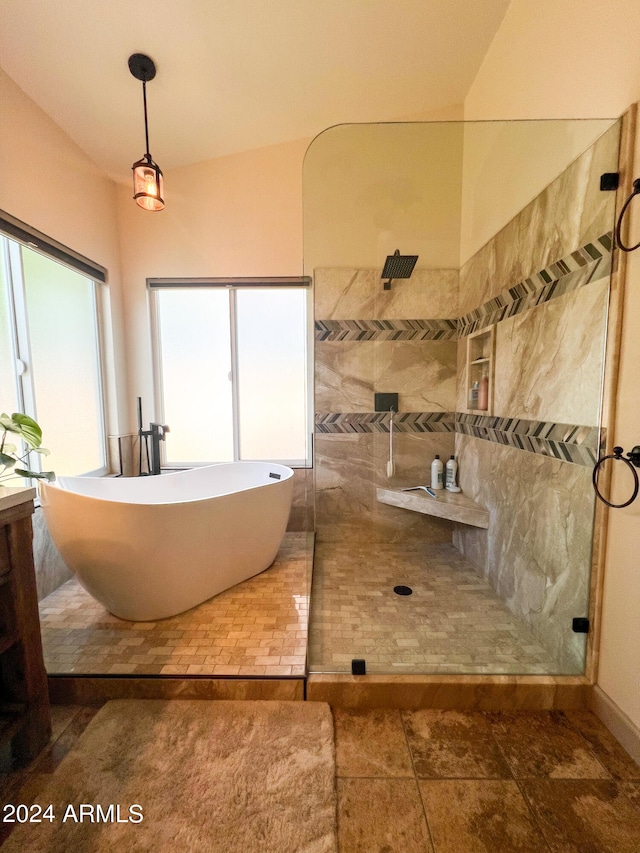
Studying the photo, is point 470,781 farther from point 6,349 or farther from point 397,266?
point 6,349

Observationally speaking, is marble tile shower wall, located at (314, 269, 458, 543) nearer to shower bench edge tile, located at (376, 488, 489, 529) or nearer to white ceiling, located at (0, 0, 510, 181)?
shower bench edge tile, located at (376, 488, 489, 529)

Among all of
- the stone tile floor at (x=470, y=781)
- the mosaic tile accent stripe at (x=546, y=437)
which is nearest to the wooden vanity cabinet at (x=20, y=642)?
the stone tile floor at (x=470, y=781)

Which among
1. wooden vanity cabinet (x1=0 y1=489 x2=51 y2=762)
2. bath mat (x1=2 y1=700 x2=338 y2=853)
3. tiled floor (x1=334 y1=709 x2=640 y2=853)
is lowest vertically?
tiled floor (x1=334 y1=709 x2=640 y2=853)

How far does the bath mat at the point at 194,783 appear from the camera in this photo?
88 centimetres

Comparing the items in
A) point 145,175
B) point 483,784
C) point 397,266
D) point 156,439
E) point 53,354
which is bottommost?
point 483,784

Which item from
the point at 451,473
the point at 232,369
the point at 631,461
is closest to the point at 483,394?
the point at 451,473

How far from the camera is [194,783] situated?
3.27 ft

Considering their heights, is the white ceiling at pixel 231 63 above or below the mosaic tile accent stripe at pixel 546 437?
above

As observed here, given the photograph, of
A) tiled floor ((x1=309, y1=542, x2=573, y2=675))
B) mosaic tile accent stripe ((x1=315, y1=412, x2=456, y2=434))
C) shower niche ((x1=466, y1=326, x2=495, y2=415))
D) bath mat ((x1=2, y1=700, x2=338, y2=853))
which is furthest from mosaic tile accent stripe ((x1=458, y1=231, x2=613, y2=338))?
bath mat ((x1=2, y1=700, x2=338, y2=853))

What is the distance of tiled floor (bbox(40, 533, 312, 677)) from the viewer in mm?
1323

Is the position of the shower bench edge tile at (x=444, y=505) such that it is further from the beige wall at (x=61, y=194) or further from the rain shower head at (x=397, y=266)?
the beige wall at (x=61, y=194)

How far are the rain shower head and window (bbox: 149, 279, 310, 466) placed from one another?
2.07 feet

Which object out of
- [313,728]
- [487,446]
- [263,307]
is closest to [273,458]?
[263,307]

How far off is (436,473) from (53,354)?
2.63 m
